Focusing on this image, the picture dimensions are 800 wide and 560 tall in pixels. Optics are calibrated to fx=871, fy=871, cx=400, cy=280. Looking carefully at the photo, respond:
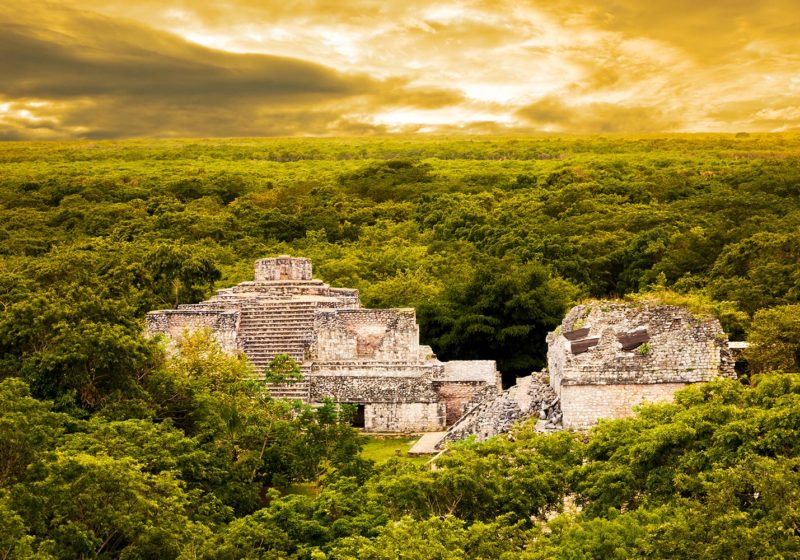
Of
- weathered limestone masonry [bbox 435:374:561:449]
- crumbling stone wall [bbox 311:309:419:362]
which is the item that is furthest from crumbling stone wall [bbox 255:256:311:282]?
weathered limestone masonry [bbox 435:374:561:449]

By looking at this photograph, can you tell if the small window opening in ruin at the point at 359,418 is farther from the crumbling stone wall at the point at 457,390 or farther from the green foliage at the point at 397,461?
the green foliage at the point at 397,461

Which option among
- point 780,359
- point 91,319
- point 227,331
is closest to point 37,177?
point 227,331

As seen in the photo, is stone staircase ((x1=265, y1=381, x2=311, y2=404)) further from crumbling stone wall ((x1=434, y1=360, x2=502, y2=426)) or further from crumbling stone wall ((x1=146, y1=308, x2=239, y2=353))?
crumbling stone wall ((x1=434, y1=360, x2=502, y2=426))

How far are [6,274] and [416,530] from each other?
1354 centimetres

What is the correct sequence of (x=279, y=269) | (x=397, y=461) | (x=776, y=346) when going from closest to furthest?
(x=397, y=461), (x=776, y=346), (x=279, y=269)

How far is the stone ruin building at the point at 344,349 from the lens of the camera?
22375 mm

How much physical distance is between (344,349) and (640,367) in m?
10.2

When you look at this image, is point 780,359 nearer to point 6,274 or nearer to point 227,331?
point 227,331

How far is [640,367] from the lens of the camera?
1623 cm

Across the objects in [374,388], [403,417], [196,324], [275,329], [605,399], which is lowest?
[403,417]

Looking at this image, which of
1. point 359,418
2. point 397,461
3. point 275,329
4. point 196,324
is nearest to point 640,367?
point 397,461

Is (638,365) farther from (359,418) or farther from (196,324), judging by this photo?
(196,324)

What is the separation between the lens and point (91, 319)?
16.9 m

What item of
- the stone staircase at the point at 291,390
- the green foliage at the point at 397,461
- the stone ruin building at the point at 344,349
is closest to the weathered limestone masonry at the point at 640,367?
the green foliage at the point at 397,461
